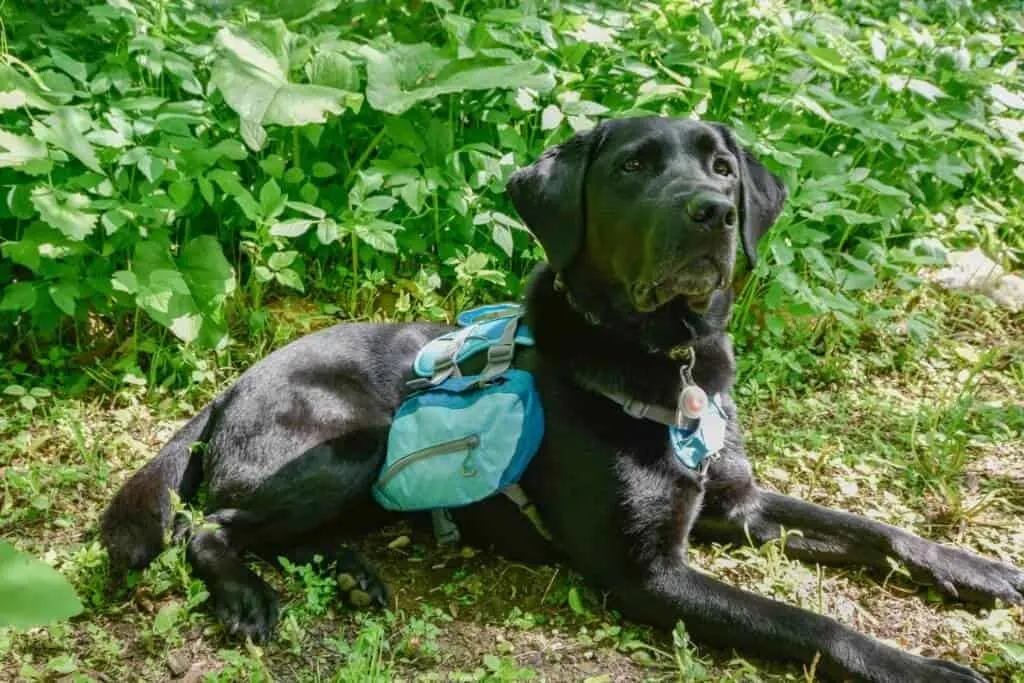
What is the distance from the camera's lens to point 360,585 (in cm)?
278

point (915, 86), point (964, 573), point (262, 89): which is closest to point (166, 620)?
point (262, 89)

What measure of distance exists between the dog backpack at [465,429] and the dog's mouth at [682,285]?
16.7 inches

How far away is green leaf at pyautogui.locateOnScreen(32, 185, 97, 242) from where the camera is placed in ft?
10.7

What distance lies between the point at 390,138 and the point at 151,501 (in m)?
1.97

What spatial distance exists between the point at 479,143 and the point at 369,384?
137 centimetres

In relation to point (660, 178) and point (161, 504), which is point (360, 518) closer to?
point (161, 504)

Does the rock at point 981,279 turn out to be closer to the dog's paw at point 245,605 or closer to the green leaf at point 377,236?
the green leaf at point 377,236

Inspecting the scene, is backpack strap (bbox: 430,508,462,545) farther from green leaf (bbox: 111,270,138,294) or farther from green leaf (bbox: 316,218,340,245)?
green leaf (bbox: 111,270,138,294)

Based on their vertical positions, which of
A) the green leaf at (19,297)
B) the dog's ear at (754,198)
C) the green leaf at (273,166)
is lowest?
the green leaf at (19,297)

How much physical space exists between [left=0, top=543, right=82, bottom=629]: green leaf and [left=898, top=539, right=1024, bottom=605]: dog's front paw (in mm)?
2592

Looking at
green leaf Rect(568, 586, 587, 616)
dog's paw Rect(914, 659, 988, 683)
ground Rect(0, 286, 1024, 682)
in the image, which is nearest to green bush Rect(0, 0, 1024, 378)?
ground Rect(0, 286, 1024, 682)

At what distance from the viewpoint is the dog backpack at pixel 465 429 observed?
108 inches

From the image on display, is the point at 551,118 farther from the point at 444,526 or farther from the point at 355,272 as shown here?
the point at 444,526

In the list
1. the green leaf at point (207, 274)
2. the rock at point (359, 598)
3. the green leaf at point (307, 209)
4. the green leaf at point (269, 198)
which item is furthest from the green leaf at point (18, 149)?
the rock at point (359, 598)
